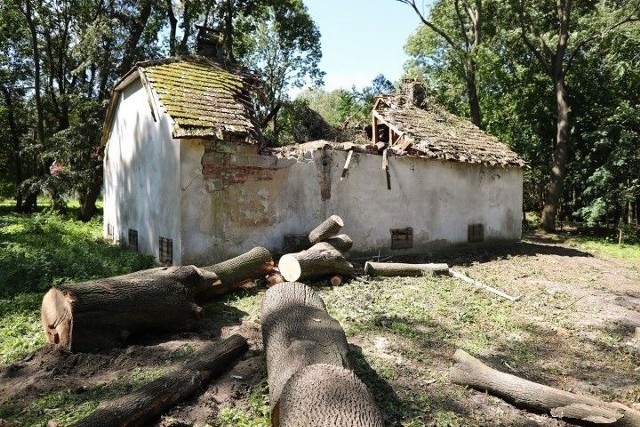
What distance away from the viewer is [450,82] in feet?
83.9

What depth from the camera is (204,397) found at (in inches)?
185

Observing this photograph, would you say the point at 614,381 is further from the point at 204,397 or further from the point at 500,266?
the point at 500,266

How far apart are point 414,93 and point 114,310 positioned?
46.0 feet

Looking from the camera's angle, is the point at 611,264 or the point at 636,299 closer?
the point at 636,299

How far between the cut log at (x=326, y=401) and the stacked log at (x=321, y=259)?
4704 millimetres

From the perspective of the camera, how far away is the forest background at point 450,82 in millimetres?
18297

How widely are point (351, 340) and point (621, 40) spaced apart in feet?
65.1

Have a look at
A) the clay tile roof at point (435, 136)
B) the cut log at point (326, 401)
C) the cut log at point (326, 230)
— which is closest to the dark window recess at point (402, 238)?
the clay tile roof at point (435, 136)

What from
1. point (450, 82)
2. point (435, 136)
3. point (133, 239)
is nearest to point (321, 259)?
point (133, 239)

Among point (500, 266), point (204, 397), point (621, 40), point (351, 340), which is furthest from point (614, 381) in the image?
point (621, 40)

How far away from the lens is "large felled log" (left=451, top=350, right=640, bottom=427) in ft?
14.1

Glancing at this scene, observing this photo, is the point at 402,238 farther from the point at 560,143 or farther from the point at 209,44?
the point at 560,143

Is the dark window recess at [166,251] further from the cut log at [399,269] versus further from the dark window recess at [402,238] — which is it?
the dark window recess at [402,238]

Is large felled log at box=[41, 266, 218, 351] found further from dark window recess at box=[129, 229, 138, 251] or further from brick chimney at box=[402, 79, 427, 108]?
brick chimney at box=[402, 79, 427, 108]
